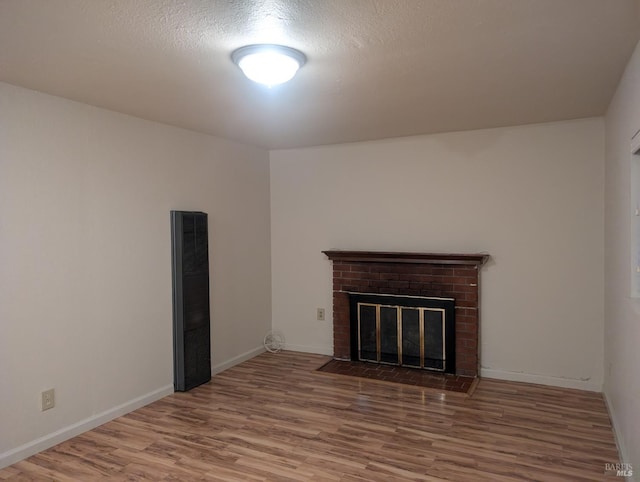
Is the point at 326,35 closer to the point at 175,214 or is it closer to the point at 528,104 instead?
the point at 528,104

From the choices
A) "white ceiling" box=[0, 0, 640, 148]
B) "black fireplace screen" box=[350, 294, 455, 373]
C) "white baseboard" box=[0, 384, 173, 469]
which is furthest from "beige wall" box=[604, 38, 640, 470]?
"white baseboard" box=[0, 384, 173, 469]

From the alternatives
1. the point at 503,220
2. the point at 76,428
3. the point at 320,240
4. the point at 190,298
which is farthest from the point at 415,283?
the point at 76,428

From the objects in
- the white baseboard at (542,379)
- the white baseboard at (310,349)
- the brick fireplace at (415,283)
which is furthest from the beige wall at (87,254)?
the white baseboard at (542,379)

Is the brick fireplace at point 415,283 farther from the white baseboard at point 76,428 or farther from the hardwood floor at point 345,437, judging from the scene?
the white baseboard at point 76,428

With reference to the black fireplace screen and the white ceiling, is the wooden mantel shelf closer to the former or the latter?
the black fireplace screen

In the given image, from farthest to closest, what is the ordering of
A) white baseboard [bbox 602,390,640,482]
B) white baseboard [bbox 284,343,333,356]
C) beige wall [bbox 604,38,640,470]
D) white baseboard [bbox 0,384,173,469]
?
1. white baseboard [bbox 284,343,333,356]
2. white baseboard [bbox 0,384,173,469]
3. white baseboard [bbox 602,390,640,482]
4. beige wall [bbox 604,38,640,470]

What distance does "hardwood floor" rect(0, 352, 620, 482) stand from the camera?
2.72m

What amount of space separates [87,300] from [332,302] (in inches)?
99.2

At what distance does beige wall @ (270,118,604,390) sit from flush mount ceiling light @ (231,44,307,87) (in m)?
2.43

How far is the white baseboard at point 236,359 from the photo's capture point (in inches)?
179

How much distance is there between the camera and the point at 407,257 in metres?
4.51

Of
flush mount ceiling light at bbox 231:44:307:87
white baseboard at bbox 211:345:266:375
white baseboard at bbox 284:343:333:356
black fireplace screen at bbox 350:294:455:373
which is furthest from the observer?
white baseboard at bbox 284:343:333:356

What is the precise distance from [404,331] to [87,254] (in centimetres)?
285

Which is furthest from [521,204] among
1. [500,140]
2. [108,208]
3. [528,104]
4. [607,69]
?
[108,208]
